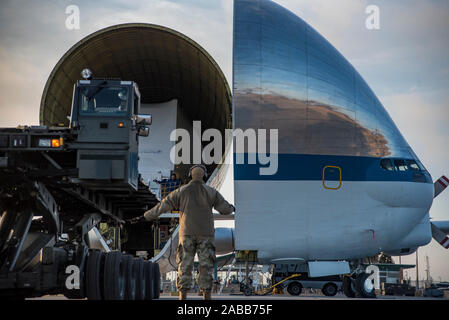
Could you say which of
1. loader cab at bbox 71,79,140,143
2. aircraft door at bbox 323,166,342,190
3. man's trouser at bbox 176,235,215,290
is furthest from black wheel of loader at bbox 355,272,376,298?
man's trouser at bbox 176,235,215,290

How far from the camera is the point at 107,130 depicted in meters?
9.53

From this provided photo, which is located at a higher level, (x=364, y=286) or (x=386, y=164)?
(x=386, y=164)

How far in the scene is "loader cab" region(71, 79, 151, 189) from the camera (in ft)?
30.3

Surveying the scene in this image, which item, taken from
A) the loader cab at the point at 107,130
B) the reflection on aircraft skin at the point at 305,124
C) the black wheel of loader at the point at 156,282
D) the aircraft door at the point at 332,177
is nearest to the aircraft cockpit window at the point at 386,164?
the reflection on aircraft skin at the point at 305,124

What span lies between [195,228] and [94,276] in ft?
9.01

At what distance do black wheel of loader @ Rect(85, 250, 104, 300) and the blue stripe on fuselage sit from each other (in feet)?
24.2

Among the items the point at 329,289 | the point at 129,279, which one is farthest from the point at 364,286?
the point at 129,279

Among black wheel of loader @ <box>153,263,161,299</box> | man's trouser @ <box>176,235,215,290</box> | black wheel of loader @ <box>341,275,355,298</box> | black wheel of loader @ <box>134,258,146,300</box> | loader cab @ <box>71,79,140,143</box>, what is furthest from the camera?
black wheel of loader @ <box>341,275,355,298</box>

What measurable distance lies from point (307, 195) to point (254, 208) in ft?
5.27

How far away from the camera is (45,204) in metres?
9.59

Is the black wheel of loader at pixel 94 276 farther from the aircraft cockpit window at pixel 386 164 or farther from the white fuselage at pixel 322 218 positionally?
the aircraft cockpit window at pixel 386 164

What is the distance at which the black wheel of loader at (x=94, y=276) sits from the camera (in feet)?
31.6

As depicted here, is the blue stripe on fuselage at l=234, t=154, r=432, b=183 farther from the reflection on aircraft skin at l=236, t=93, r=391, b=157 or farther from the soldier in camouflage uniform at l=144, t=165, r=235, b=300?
the soldier in camouflage uniform at l=144, t=165, r=235, b=300

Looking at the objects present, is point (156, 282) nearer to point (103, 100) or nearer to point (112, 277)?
point (112, 277)
